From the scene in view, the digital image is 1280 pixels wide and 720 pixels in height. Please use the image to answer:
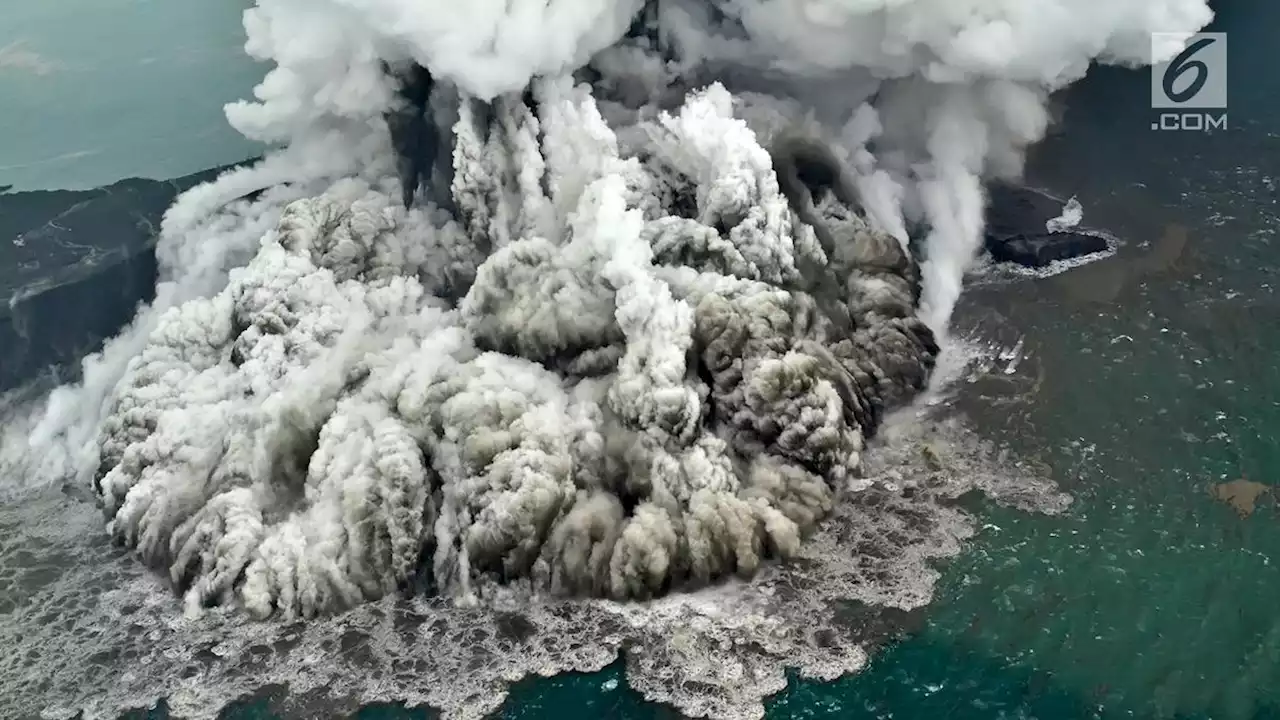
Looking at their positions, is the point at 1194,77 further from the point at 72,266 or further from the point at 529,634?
the point at 72,266

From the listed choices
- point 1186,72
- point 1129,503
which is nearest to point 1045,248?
point 1186,72

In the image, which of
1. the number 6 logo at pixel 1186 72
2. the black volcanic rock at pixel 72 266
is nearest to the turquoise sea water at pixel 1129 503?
the number 6 logo at pixel 1186 72

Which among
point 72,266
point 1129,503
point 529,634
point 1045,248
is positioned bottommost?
point 529,634

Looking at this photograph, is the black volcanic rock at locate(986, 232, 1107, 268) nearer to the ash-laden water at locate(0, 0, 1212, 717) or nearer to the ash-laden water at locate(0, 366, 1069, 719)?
the ash-laden water at locate(0, 0, 1212, 717)

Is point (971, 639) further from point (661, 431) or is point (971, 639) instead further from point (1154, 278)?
point (1154, 278)

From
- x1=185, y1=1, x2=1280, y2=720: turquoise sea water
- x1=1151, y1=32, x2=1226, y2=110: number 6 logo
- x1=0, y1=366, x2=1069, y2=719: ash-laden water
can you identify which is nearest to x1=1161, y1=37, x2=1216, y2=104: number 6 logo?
x1=1151, y1=32, x2=1226, y2=110: number 6 logo

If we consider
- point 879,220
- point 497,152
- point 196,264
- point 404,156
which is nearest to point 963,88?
point 879,220
